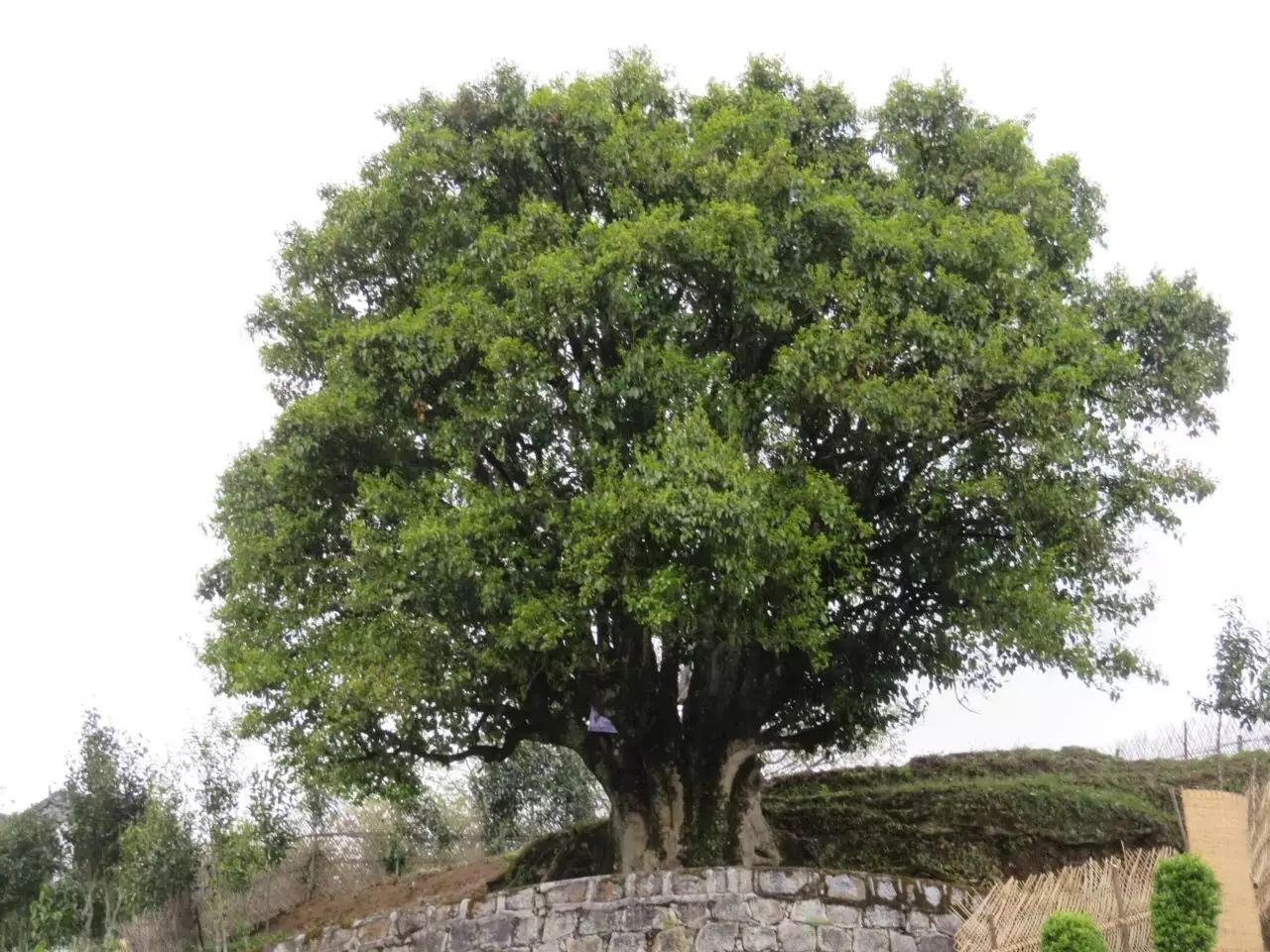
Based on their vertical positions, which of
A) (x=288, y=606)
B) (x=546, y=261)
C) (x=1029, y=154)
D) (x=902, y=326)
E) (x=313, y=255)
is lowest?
(x=288, y=606)

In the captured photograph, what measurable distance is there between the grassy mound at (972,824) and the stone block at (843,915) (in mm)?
4210

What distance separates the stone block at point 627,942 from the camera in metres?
12.0

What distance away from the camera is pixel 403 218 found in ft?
49.8

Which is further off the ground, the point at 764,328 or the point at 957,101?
the point at 957,101

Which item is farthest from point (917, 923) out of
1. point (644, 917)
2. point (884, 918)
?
point (644, 917)

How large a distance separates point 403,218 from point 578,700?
6.58 metres

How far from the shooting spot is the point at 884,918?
1173 centimetres

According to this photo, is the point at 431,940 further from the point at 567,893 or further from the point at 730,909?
the point at 730,909

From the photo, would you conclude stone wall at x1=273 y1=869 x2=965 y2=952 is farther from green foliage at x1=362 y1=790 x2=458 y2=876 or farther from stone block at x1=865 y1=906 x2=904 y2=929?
green foliage at x1=362 y1=790 x2=458 y2=876

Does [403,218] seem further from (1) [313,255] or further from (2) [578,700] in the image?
(2) [578,700]

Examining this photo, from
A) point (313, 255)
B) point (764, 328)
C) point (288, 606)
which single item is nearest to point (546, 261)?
point (764, 328)

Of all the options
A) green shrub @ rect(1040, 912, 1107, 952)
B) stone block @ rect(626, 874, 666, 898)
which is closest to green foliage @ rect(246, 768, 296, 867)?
stone block @ rect(626, 874, 666, 898)

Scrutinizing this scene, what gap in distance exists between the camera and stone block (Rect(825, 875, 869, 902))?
39.0ft

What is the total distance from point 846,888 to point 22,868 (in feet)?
61.1
